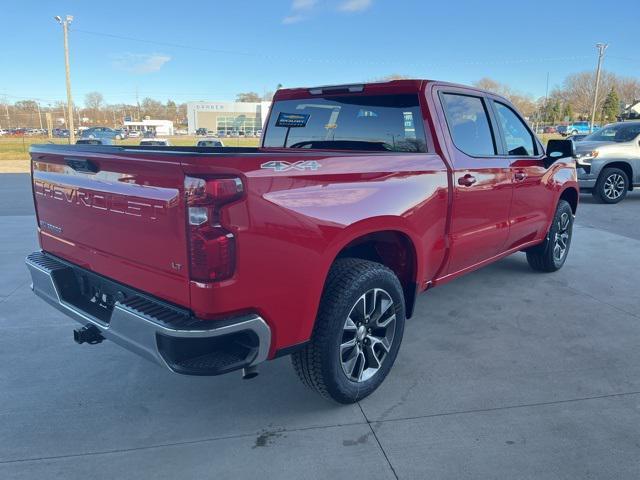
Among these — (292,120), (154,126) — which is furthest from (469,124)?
(154,126)

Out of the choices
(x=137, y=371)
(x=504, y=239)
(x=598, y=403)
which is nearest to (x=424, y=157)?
(x=504, y=239)

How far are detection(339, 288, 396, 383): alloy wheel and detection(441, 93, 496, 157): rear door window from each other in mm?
1397

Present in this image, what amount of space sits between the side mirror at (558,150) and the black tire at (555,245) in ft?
2.26

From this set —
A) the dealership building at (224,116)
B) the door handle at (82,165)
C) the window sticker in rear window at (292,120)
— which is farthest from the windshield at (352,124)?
the dealership building at (224,116)

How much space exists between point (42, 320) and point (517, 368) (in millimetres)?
3811

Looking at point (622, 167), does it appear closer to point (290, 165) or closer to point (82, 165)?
point (290, 165)

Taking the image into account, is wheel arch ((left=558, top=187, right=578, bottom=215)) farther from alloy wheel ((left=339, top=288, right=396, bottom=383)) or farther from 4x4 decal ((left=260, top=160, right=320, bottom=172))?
4x4 decal ((left=260, top=160, right=320, bottom=172))

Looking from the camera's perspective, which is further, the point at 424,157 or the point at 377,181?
the point at 424,157

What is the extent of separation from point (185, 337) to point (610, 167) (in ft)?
37.6

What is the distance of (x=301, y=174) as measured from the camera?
244cm

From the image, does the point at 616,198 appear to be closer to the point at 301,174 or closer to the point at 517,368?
the point at 517,368

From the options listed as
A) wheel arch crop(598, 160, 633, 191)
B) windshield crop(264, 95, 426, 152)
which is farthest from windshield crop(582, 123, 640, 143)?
windshield crop(264, 95, 426, 152)

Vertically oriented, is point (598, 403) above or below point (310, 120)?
below

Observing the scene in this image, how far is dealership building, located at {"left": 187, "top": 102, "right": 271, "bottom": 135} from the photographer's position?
98.2 meters
